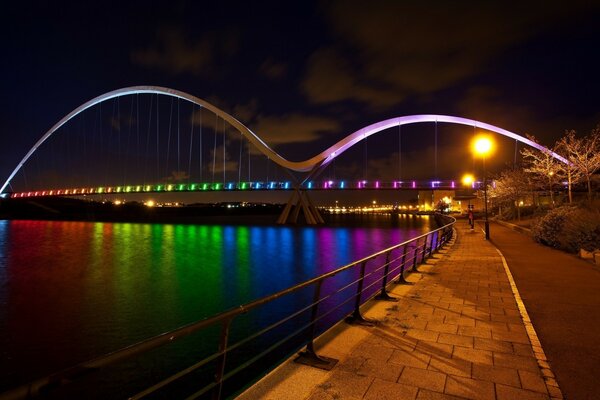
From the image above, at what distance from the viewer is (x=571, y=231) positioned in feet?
45.7

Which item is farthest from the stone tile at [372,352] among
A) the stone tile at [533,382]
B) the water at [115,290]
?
the water at [115,290]

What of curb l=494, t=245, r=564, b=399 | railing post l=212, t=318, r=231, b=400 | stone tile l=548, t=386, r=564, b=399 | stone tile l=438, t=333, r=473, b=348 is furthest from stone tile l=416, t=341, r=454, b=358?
railing post l=212, t=318, r=231, b=400

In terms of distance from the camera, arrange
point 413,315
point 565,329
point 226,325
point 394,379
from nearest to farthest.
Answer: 1. point 226,325
2. point 394,379
3. point 565,329
4. point 413,315

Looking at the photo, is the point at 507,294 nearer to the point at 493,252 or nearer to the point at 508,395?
the point at 508,395

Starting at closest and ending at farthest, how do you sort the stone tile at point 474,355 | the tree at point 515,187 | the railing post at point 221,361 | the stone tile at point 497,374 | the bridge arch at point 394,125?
the railing post at point 221,361 < the stone tile at point 497,374 < the stone tile at point 474,355 < the tree at point 515,187 < the bridge arch at point 394,125

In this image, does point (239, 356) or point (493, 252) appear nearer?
point (239, 356)

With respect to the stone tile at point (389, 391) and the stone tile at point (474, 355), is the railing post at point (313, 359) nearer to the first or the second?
the stone tile at point (389, 391)

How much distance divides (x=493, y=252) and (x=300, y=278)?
31.2ft

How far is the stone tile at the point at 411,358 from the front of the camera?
4.38 m

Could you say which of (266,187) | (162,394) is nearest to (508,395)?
(162,394)

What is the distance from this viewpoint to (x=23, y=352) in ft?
30.2

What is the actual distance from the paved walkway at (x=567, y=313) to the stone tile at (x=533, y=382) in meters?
0.19

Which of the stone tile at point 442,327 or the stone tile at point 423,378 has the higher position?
the stone tile at point 442,327

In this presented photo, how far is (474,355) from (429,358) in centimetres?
60
